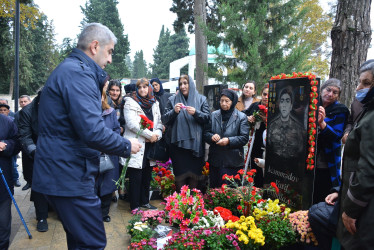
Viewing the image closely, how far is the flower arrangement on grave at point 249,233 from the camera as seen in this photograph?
2.89m

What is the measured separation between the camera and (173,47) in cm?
5566

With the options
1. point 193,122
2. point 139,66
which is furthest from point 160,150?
point 139,66

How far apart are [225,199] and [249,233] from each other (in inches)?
46.1

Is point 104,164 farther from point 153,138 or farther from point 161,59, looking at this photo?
point 161,59

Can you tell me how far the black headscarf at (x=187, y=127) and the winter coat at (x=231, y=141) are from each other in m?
0.21

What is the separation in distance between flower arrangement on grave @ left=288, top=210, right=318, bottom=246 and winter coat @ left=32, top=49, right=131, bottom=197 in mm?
2122

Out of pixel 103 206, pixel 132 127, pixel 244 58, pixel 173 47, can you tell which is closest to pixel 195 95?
pixel 132 127

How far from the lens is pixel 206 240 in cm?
290

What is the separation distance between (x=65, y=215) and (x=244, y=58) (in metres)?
7.96

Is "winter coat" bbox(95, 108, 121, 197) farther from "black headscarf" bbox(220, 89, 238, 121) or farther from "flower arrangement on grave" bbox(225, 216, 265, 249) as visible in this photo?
"flower arrangement on grave" bbox(225, 216, 265, 249)

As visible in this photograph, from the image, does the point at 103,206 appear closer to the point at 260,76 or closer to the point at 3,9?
the point at 260,76

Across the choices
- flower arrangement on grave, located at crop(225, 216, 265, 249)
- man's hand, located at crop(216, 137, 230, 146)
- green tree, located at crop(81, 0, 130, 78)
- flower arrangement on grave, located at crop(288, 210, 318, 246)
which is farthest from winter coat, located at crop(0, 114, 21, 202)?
green tree, located at crop(81, 0, 130, 78)

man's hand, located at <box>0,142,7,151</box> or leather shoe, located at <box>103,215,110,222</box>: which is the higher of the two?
man's hand, located at <box>0,142,7,151</box>

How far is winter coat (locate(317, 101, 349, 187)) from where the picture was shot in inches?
138
